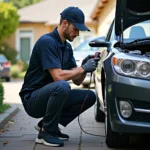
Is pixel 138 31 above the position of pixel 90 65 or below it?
above

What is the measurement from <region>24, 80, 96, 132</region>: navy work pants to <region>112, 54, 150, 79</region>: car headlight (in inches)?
34.3

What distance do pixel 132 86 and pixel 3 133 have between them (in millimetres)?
2568

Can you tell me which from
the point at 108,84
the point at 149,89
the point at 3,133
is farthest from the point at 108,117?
the point at 3,133

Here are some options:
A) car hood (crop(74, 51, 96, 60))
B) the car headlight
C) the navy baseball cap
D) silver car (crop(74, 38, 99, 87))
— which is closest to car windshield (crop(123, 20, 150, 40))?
the navy baseball cap

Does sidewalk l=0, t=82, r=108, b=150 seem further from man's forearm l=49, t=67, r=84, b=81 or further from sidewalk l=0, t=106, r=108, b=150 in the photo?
man's forearm l=49, t=67, r=84, b=81

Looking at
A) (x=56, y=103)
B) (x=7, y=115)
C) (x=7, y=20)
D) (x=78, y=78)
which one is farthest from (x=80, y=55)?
(x=7, y=20)

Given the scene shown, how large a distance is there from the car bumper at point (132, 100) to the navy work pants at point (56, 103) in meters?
0.82

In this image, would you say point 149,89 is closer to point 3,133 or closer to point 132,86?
point 132,86

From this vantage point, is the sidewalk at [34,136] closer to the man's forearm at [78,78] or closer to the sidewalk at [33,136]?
the sidewalk at [33,136]

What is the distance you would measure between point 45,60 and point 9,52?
26.1m

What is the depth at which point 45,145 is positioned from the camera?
5.81 metres

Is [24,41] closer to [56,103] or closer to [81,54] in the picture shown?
[81,54]

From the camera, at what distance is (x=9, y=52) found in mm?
31344

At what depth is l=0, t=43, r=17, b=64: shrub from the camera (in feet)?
103
